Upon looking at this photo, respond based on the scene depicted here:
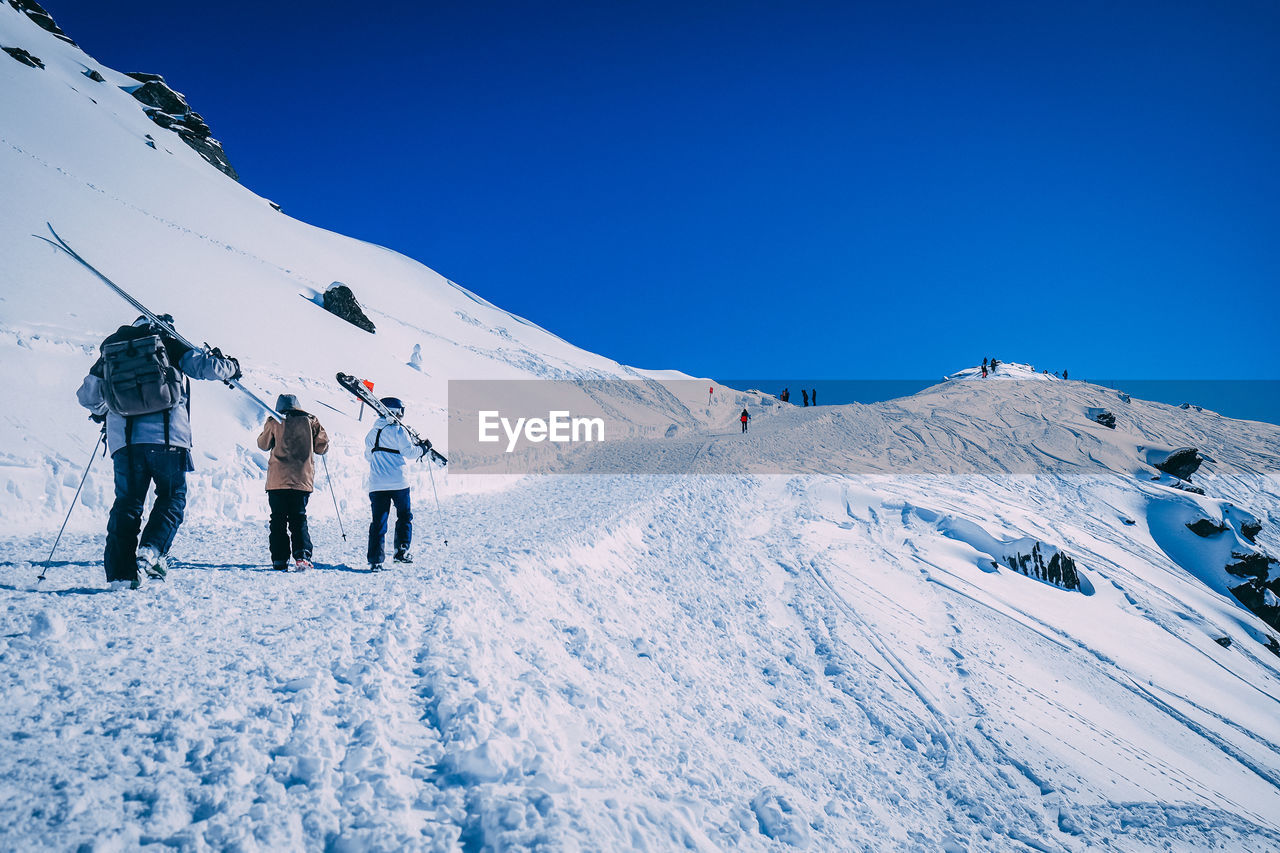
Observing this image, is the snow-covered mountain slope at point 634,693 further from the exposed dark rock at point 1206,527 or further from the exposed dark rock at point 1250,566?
the exposed dark rock at point 1206,527

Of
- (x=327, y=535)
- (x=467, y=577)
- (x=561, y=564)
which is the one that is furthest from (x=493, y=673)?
(x=327, y=535)

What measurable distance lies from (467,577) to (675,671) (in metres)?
2.43

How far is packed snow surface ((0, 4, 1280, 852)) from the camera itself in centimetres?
296

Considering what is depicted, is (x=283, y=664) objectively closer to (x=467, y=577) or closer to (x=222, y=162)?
(x=467, y=577)

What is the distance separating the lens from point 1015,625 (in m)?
10.8

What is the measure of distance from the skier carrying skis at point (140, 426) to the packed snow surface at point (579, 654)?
390 millimetres

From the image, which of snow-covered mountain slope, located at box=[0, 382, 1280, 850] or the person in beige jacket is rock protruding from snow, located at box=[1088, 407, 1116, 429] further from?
the person in beige jacket

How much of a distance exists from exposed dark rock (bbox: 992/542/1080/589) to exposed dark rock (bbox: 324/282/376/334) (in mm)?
27440

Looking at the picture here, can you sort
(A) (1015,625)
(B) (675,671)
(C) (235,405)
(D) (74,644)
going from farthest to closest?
(C) (235,405) → (A) (1015,625) → (B) (675,671) → (D) (74,644)

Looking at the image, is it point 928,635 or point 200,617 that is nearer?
point 200,617

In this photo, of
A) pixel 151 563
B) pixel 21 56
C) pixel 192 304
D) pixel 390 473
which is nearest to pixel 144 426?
pixel 151 563

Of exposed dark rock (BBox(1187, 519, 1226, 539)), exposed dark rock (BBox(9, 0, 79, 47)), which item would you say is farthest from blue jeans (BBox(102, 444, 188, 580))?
exposed dark rock (BBox(9, 0, 79, 47))

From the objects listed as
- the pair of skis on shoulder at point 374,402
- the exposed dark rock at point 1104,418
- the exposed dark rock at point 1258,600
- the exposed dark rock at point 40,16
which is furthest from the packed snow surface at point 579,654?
the exposed dark rock at point 40,16

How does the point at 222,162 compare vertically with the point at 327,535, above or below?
above
